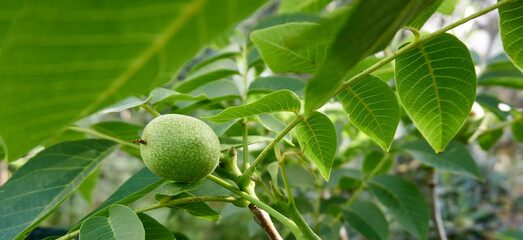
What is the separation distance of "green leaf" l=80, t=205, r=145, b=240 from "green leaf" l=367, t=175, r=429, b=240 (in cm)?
83

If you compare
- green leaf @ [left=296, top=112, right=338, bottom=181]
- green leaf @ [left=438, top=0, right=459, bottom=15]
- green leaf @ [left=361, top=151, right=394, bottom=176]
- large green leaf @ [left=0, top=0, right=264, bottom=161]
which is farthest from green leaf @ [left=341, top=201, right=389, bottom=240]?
large green leaf @ [left=0, top=0, right=264, bottom=161]

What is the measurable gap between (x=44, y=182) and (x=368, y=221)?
92 cm

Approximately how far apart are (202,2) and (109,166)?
6880 mm

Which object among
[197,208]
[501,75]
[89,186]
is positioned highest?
[197,208]

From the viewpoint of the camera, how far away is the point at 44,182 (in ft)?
2.74

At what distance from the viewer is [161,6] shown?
31 centimetres

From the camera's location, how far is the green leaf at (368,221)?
122 centimetres

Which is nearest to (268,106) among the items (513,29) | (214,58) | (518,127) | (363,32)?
(363,32)

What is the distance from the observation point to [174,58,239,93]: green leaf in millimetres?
1124

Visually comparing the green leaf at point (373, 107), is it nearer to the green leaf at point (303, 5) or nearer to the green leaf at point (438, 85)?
the green leaf at point (438, 85)

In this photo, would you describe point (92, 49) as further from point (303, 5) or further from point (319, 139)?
point (303, 5)

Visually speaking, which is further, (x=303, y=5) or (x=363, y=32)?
(x=303, y=5)

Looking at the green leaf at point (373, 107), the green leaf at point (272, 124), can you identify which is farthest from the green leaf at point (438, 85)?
the green leaf at point (272, 124)

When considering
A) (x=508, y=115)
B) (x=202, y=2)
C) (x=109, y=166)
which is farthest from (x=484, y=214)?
(x=109, y=166)
